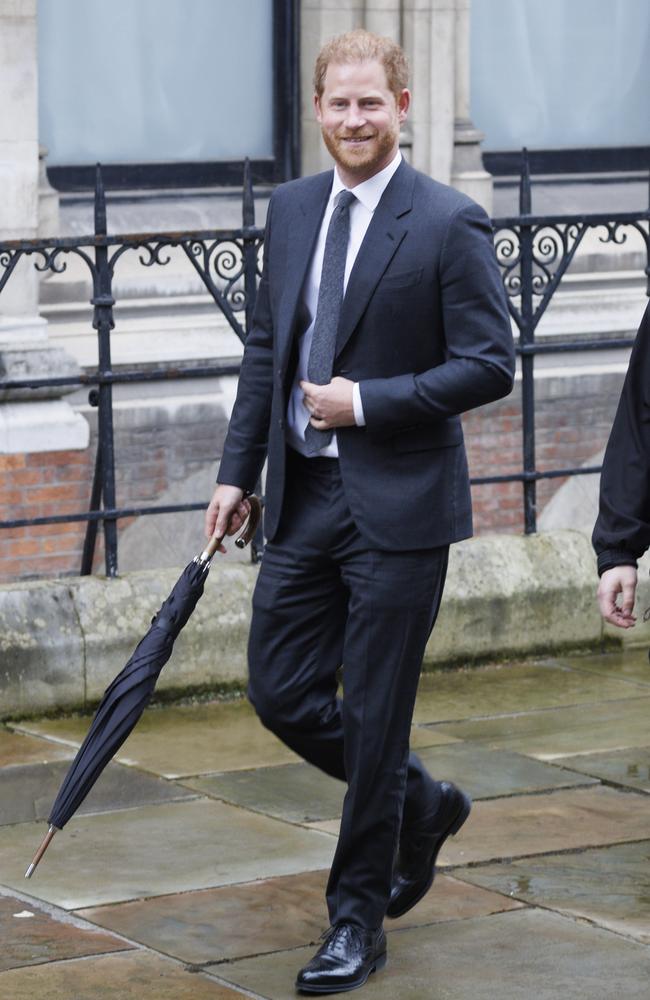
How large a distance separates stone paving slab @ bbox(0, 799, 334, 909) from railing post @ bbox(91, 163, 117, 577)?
5.12ft

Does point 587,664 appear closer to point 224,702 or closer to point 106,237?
point 224,702

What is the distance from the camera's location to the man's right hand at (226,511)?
16.2ft

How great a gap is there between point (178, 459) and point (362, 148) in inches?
195

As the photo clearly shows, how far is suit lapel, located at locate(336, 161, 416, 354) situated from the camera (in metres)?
4.69

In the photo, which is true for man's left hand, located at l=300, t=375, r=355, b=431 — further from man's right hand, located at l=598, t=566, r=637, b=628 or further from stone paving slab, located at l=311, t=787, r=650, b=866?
stone paving slab, located at l=311, t=787, r=650, b=866

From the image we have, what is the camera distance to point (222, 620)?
25.0 ft

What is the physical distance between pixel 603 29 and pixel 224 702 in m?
5.09

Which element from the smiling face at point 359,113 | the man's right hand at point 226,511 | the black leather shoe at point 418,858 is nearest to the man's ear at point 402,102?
the smiling face at point 359,113

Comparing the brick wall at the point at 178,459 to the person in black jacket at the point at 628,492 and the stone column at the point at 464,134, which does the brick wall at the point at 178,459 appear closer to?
the stone column at the point at 464,134

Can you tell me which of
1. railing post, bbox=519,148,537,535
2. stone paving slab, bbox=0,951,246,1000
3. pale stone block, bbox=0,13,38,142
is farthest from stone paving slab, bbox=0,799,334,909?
pale stone block, bbox=0,13,38,142

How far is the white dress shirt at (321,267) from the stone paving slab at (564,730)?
234cm

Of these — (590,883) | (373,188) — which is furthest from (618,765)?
(373,188)

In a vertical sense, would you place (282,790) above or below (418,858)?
below

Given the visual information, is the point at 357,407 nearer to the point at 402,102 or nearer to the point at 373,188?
the point at 373,188
